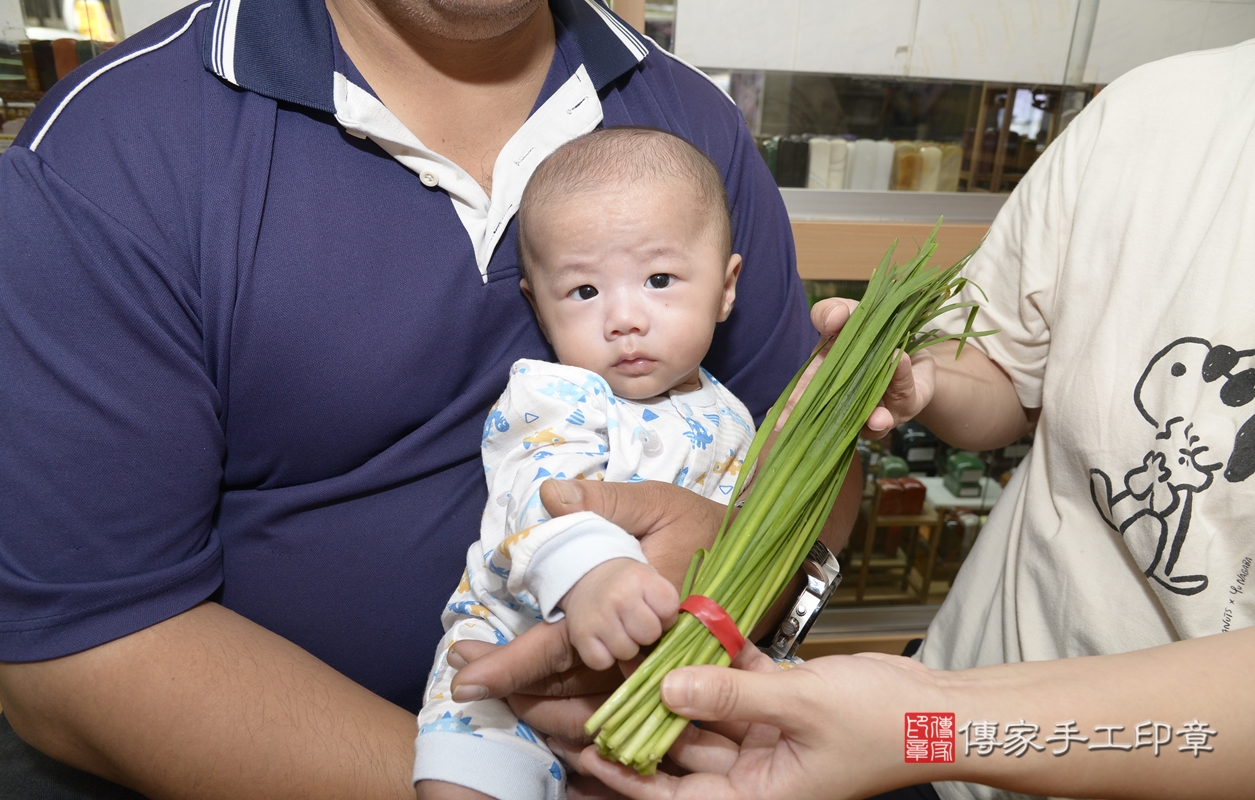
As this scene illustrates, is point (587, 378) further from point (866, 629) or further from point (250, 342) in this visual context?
point (866, 629)

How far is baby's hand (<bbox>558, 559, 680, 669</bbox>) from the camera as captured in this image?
81 centimetres

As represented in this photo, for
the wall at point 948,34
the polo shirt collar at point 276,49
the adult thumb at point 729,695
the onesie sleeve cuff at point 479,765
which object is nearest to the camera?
the adult thumb at point 729,695

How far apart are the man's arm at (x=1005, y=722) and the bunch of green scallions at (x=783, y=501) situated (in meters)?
0.06

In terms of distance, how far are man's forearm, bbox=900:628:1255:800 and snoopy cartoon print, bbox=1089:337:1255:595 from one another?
0.20m

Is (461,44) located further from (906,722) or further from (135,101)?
(906,722)

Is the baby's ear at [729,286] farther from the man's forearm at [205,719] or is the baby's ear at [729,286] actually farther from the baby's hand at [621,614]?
the man's forearm at [205,719]

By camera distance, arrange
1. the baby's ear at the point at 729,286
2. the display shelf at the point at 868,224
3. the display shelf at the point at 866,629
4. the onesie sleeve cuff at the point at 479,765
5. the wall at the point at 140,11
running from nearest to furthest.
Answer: the onesie sleeve cuff at the point at 479,765 → the baby's ear at the point at 729,286 → the wall at the point at 140,11 → the display shelf at the point at 868,224 → the display shelf at the point at 866,629

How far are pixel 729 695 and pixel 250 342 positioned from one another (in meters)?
0.79

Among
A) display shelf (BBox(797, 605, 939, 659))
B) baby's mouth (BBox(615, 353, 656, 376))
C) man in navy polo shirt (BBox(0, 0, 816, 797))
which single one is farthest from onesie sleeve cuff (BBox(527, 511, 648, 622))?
display shelf (BBox(797, 605, 939, 659))

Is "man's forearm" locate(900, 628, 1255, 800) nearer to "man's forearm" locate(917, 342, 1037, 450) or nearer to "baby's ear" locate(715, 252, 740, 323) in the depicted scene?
"man's forearm" locate(917, 342, 1037, 450)

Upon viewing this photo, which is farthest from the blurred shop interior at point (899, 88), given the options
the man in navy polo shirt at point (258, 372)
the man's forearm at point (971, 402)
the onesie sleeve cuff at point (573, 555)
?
the onesie sleeve cuff at point (573, 555)

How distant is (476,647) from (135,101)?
0.87m
